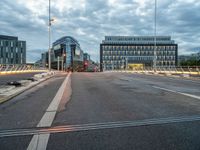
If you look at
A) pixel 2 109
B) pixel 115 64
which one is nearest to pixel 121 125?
pixel 2 109

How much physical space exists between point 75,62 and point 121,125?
126 meters

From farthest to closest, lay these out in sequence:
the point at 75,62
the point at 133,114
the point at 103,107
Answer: the point at 75,62, the point at 103,107, the point at 133,114

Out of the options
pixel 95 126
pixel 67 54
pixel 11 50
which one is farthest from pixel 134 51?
pixel 95 126

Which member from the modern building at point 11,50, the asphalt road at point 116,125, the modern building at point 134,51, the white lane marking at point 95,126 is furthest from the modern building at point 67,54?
the white lane marking at point 95,126

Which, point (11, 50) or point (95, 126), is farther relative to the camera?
point (11, 50)

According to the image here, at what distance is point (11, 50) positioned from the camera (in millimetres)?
113875

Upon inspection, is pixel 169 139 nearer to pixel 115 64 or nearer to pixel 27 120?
pixel 27 120

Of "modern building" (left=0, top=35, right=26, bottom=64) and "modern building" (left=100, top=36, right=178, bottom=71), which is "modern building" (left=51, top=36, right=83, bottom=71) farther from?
"modern building" (left=100, top=36, right=178, bottom=71)

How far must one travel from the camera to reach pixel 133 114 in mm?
8188

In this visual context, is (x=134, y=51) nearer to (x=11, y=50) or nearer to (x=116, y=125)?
(x=11, y=50)

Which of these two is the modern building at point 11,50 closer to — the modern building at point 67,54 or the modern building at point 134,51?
the modern building at point 67,54

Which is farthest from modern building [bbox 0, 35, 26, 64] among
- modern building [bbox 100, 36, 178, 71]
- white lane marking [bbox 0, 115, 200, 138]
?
white lane marking [bbox 0, 115, 200, 138]

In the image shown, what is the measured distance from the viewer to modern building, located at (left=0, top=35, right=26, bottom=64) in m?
111

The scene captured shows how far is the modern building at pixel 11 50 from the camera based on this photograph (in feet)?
364
